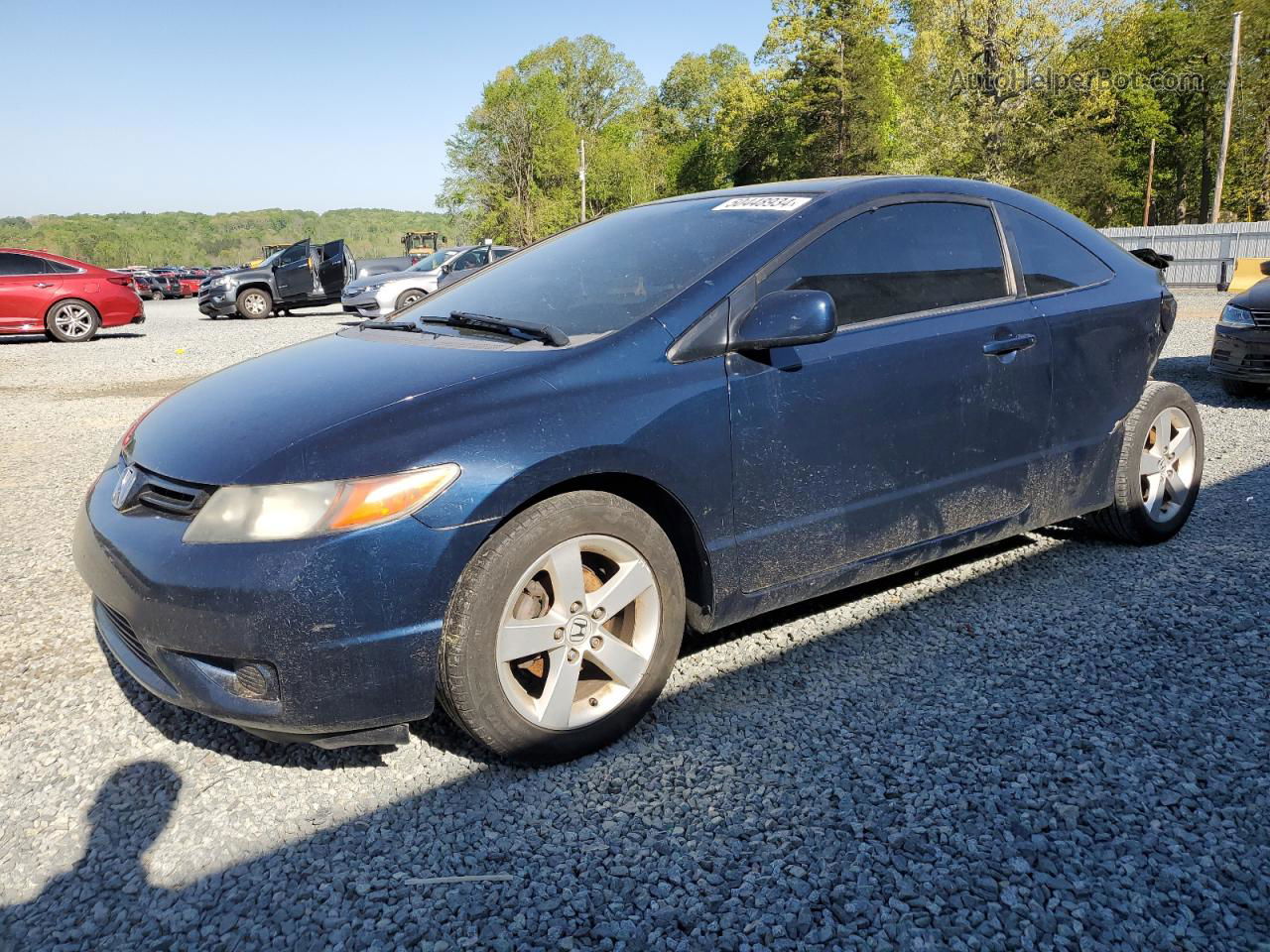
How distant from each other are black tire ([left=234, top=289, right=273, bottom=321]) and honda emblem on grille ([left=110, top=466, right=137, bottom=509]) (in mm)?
20861

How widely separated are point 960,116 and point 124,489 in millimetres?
43856

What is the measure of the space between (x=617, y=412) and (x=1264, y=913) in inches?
72.0

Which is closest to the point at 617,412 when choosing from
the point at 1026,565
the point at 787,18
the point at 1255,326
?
the point at 1026,565

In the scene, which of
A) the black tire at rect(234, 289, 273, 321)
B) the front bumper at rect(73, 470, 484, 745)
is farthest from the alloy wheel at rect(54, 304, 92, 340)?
the front bumper at rect(73, 470, 484, 745)

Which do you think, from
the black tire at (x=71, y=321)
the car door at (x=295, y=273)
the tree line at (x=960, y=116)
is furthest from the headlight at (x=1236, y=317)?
the tree line at (x=960, y=116)

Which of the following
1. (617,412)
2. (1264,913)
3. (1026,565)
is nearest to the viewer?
(1264,913)

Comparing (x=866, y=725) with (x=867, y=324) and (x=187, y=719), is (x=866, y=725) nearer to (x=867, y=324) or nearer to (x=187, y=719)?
(x=867, y=324)

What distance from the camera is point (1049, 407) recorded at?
3.56 meters

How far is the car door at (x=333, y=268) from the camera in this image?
21344 mm

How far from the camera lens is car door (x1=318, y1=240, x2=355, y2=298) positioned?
21.3 m

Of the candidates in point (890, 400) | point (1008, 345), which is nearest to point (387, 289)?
point (1008, 345)

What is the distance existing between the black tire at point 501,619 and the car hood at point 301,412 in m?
0.34

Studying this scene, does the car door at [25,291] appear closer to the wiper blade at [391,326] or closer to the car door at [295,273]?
the car door at [295,273]

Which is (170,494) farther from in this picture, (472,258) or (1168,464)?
(472,258)
